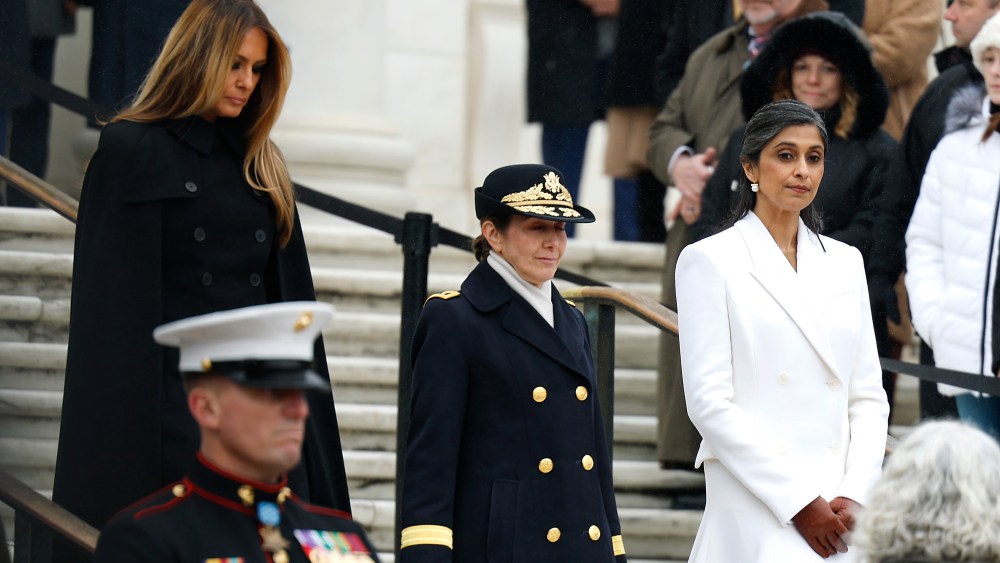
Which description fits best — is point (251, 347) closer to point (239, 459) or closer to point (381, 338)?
point (239, 459)

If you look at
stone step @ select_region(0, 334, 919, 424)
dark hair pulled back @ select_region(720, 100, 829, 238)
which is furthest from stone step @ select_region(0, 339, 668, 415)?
dark hair pulled back @ select_region(720, 100, 829, 238)

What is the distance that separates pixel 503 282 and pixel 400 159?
16.1 ft

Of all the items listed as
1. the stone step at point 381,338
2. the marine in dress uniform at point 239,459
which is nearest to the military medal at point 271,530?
the marine in dress uniform at point 239,459

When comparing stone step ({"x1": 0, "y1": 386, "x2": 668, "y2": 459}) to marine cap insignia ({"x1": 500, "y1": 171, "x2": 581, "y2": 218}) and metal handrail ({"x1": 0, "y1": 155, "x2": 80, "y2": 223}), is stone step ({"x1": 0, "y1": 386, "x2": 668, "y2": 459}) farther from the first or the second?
marine cap insignia ({"x1": 500, "y1": 171, "x2": 581, "y2": 218})

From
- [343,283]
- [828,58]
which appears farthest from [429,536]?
[343,283]

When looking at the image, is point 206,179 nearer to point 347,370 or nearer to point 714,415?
point 714,415

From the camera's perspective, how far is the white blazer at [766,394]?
4.24 m

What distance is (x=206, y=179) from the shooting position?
174 inches

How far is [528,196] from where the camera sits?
4266 mm

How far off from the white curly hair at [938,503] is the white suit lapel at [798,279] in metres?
1.38

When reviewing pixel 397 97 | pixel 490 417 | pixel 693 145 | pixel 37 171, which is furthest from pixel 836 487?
pixel 397 97

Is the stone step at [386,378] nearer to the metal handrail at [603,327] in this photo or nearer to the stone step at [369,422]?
the stone step at [369,422]

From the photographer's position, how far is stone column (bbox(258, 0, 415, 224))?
8.97 meters

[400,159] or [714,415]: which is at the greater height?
[400,159]
